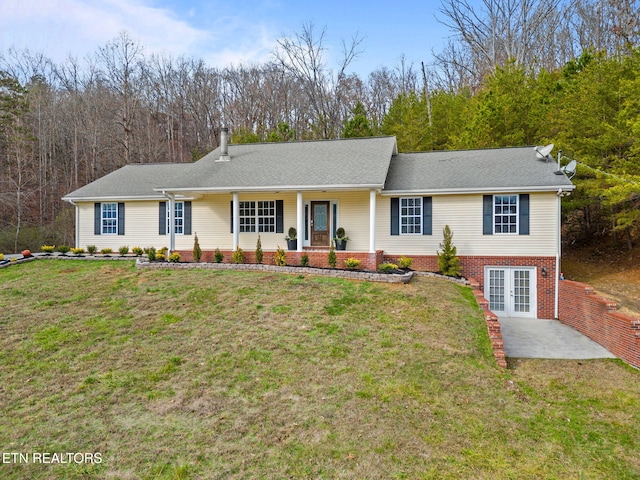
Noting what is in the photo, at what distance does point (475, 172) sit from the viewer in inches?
542

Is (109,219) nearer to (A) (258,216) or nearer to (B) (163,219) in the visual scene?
(B) (163,219)

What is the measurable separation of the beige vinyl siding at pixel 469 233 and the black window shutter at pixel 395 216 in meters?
0.11

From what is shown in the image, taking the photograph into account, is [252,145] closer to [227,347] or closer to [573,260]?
[227,347]

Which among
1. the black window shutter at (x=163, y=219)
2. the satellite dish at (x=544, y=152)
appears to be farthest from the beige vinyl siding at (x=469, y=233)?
the black window shutter at (x=163, y=219)

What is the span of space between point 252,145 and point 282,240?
601 cm

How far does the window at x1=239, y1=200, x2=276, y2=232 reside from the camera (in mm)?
15148

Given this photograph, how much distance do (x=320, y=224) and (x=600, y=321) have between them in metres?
9.20

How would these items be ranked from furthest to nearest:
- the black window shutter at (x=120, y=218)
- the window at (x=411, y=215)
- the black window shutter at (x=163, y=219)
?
the black window shutter at (x=120, y=218), the black window shutter at (x=163, y=219), the window at (x=411, y=215)

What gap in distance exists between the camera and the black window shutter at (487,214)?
1288 centimetres

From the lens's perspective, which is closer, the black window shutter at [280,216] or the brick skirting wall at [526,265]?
the brick skirting wall at [526,265]

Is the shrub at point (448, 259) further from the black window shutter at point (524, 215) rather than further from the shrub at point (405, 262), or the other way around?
the black window shutter at point (524, 215)

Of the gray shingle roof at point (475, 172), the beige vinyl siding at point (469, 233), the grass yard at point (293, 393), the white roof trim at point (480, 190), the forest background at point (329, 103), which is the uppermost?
the forest background at point (329, 103)

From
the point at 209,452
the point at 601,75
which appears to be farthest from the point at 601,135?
the point at 209,452

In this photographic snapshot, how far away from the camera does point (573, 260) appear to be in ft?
59.9
